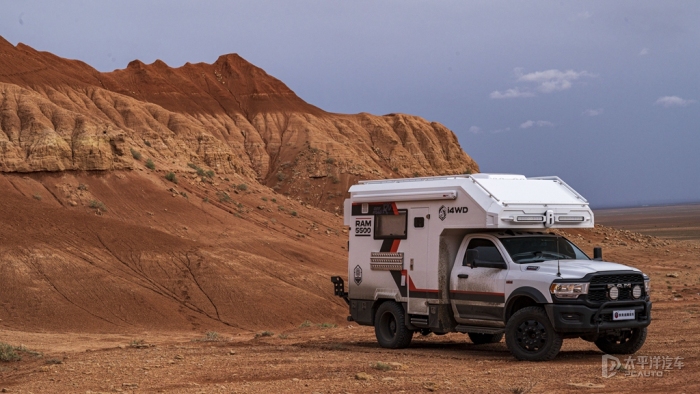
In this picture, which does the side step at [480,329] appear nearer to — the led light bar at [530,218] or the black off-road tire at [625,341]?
the black off-road tire at [625,341]

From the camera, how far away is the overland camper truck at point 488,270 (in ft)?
42.5

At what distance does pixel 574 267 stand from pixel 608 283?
0.57 meters

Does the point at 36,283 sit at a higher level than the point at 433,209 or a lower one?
lower

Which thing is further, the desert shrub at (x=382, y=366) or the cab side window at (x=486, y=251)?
the cab side window at (x=486, y=251)

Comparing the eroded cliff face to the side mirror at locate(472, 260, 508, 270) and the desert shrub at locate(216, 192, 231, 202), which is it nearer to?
the desert shrub at locate(216, 192, 231, 202)

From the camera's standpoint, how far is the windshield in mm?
13859

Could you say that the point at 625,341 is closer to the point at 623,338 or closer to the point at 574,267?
the point at 623,338

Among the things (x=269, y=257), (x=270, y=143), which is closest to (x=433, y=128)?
(x=270, y=143)

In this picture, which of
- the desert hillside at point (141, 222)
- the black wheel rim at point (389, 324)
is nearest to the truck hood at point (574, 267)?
the black wheel rim at point (389, 324)

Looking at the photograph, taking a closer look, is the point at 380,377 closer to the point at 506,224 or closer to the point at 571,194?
the point at 506,224

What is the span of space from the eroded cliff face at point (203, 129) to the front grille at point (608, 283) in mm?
31560

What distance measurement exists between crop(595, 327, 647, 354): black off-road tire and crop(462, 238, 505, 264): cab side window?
2.13 m

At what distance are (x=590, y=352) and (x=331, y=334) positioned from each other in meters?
7.01

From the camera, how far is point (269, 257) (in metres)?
36.1
